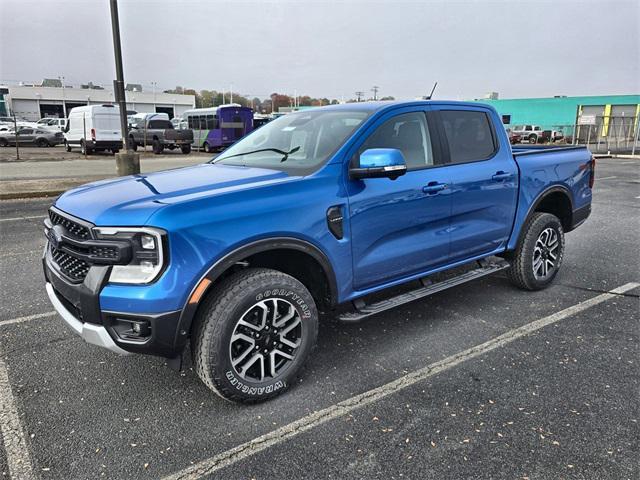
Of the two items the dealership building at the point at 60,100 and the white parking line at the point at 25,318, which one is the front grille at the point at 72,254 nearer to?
the white parking line at the point at 25,318

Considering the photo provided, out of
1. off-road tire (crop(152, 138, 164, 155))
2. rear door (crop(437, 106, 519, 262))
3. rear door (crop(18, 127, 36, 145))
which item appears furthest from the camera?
rear door (crop(18, 127, 36, 145))

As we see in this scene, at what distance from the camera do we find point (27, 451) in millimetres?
2514

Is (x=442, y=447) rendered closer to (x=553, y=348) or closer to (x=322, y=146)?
(x=553, y=348)

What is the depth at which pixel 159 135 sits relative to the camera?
27.6 m

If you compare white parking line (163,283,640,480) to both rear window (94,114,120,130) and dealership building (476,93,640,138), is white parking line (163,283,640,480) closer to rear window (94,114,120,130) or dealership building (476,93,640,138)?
rear window (94,114,120,130)

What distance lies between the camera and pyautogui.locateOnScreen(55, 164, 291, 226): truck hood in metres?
2.61

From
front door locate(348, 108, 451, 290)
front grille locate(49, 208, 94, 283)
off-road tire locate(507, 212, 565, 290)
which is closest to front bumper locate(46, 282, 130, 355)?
front grille locate(49, 208, 94, 283)

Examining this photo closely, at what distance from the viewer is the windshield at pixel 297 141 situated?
3.44 meters

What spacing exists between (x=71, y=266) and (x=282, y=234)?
4.03 feet

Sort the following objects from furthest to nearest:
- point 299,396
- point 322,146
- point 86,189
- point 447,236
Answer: point 447,236 → point 322,146 → point 86,189 → point 299,396

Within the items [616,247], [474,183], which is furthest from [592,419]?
[616,247]

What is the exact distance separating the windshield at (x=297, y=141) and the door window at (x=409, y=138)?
0.18 metres

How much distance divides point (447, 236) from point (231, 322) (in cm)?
197

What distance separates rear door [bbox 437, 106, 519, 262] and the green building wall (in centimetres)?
4849
